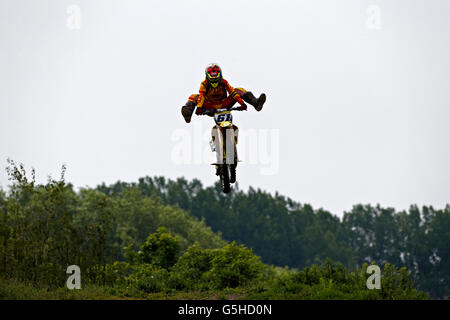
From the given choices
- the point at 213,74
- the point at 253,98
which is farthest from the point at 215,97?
the point at 253,98

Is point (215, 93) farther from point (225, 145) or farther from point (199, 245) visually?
point (199, 245)

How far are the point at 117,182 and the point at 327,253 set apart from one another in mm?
38851

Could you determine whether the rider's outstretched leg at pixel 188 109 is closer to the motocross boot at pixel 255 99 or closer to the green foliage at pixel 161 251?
the motocross boot at pixel 255 99

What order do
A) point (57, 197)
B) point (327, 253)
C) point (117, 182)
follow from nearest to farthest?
point (57, 197) < point (327, 253) < point (117, 182)

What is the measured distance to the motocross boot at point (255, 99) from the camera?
1310cm

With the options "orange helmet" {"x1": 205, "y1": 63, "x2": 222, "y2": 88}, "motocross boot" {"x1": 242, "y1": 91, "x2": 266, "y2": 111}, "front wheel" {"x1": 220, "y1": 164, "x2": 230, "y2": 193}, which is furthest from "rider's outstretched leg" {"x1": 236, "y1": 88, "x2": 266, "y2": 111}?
"front wheel" {"x1": 220, "y1": 164, "x2": 230, "y2": 193}

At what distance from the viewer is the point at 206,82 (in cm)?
1327

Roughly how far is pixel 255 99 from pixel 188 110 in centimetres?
146

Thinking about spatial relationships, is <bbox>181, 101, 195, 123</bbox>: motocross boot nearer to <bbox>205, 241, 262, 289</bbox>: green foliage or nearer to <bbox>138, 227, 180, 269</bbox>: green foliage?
<bbox>205, 241, 262, 289</bbox>: green foliage

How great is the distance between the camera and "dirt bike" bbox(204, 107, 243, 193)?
12.5 metres

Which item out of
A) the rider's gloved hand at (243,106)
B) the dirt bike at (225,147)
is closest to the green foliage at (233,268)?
the dirt bike at (225,147)

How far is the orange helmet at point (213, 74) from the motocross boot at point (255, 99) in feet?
2.13
